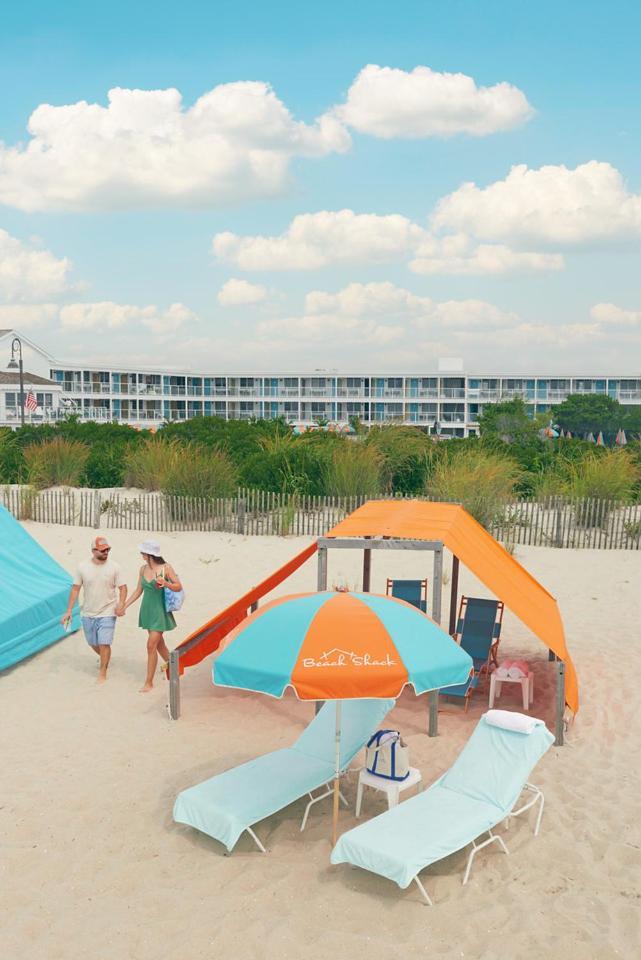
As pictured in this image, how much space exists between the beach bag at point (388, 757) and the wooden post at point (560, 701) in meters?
1.89

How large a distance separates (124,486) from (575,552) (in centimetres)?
1308

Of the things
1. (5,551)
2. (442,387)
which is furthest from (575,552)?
(442,387)

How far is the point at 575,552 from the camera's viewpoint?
691 inches

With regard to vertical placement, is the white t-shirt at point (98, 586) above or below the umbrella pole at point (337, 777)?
above

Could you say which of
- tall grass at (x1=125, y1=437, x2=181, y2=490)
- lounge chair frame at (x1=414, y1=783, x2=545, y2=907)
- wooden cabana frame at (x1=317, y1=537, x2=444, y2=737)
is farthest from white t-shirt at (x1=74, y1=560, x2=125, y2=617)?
tall grass at (x1=125, y1=437, x2=181, y2=490)

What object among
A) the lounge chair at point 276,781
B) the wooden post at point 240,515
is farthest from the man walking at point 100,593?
the wooden post at point 240,515

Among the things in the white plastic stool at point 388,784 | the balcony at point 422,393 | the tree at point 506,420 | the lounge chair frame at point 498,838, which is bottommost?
the lounge chair frame at point 498,838

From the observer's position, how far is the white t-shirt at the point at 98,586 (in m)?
8.98

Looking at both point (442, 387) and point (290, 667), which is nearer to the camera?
point (290, 667)

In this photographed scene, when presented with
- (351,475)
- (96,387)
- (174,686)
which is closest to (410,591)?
(174,686)

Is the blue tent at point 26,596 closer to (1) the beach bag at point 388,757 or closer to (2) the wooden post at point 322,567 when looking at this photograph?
(2) the wooden post at point 322,567

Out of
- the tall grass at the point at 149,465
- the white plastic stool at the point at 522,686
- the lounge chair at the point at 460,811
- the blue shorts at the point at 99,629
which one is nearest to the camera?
the lounge chair at the point at 460,811

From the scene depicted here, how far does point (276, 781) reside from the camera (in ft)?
20.4

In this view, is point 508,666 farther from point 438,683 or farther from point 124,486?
point 124,486
